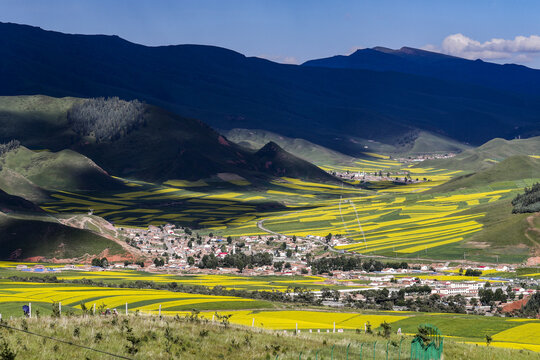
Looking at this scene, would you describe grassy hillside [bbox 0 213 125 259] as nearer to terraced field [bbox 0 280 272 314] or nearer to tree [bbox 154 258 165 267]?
tree [bbox 154 258 165 267]

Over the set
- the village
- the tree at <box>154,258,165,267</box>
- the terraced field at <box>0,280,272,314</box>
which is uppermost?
the terraced field at <box>0,280,272,314</box>

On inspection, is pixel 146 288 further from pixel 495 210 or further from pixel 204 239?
pixel 495 210

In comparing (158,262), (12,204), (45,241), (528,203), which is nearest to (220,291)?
(158,262)

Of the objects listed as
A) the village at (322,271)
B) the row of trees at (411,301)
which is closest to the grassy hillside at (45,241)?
the village at (322,271)

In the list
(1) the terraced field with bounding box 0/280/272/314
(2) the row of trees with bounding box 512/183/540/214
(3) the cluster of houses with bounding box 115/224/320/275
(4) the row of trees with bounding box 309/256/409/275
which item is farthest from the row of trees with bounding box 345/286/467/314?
(2) the row of trees with bounding box 512/183/540/214

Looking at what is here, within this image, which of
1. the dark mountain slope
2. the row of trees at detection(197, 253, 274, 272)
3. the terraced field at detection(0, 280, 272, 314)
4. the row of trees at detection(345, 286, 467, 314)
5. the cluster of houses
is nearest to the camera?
the terraced field at detection(0, 280, 272, 314)

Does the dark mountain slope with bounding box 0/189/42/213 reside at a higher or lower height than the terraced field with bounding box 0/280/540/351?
higher

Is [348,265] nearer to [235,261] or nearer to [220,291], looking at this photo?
[235,261]

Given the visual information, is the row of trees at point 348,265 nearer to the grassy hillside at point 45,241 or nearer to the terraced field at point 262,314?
the grassy hillside at point 45,241

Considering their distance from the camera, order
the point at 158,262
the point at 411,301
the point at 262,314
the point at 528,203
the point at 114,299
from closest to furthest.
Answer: the point at 262,314
the point at 114,299
the point at 411,301
the point at 158,262
the point at 528,203
